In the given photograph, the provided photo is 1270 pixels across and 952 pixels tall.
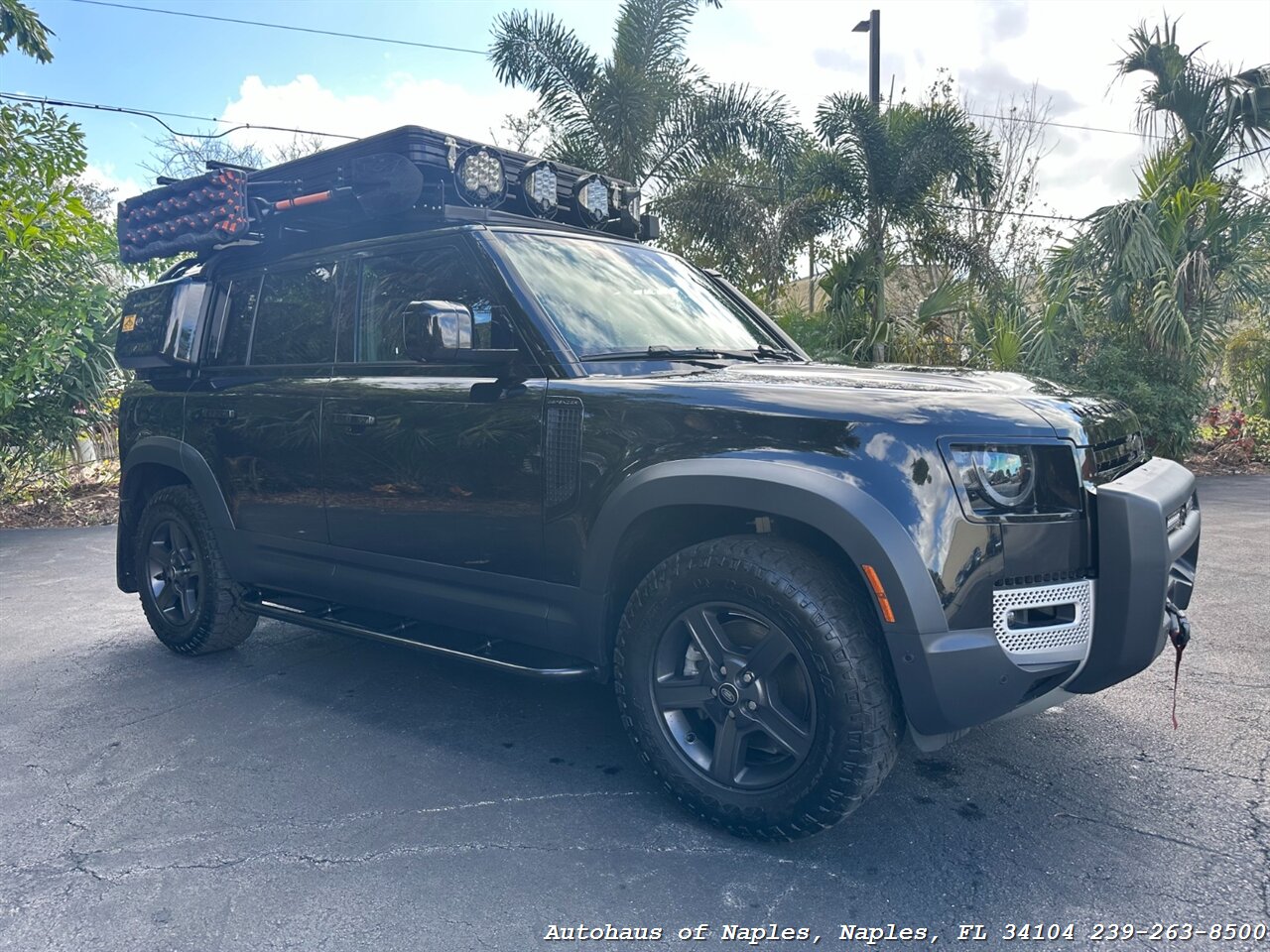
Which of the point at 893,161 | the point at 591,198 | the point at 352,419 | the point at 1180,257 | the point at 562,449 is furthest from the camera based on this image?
the point at 893,161

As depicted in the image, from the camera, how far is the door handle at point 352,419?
3.99 metres

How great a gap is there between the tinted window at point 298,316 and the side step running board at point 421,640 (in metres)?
1.09

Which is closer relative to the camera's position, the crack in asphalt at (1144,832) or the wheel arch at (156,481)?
the crack in asphalt at (1144,832)

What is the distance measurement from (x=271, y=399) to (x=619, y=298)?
5.48 feet

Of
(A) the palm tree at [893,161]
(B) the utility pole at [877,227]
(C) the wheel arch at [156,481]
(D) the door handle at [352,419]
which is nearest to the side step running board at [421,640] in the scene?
(C) the wheel arch at [156,481]

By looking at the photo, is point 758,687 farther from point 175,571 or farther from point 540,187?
point 175,571

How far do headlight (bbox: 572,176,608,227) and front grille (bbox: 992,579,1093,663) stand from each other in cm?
275

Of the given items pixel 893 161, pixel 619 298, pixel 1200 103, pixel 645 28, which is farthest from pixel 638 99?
pixel 619 298

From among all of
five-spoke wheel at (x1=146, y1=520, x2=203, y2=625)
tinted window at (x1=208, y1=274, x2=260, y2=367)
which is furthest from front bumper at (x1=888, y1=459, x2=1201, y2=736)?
five-spoke wheel at (x1=146, y1=520, x2=203, y2=625)

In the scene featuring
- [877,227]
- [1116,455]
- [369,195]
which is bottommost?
[1116,455]

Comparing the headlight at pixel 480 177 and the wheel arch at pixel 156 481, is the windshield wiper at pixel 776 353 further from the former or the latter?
the wheel arch at pixel 156 481

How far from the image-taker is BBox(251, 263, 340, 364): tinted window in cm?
430

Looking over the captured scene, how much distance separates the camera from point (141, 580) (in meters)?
5.23

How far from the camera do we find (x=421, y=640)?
387 cm
